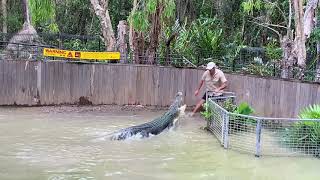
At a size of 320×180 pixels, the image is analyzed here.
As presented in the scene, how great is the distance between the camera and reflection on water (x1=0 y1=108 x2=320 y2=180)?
26.7 ft

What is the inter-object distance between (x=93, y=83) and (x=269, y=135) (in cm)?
784

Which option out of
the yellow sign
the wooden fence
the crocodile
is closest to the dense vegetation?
the yellow sign

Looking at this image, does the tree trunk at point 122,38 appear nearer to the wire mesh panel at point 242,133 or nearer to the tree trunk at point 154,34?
the tree trunk at point 154,34

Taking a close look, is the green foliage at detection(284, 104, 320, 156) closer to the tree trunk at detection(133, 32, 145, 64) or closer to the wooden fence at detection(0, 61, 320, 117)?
the wooden fence at detection(0, 61, 320, 117)

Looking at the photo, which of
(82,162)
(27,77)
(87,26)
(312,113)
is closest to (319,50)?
(312,113)

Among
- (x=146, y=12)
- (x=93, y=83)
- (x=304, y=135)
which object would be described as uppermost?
(x=146, y=12)

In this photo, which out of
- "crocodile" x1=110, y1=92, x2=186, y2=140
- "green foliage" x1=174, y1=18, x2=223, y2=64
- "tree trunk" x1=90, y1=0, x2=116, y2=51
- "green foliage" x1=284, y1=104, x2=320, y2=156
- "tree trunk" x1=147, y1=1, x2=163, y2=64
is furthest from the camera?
"green foliage" x1=174, y1=18, x2=223, y2=64

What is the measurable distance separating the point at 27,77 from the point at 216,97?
6.64 meters

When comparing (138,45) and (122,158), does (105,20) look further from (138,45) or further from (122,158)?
(122,158)

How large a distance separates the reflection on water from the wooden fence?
301cm

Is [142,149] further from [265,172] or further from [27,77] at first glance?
[27,77]

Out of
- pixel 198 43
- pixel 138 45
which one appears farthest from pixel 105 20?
pixel 198 43

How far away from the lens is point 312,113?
992cm

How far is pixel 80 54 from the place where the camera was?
651 inches
